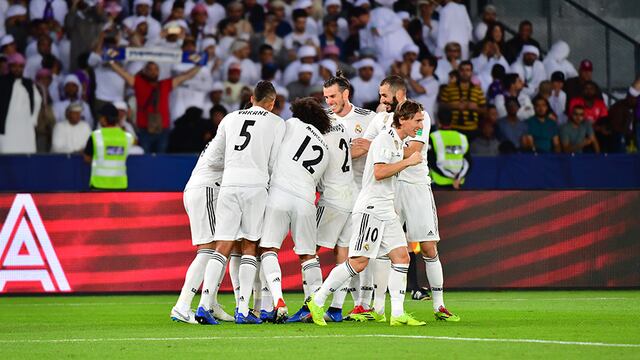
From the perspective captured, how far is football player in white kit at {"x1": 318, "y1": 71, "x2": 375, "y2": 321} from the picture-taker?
13.7 meters

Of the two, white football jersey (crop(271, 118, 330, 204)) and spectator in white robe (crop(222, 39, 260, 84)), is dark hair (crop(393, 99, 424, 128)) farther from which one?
spectator in white robe (crop(222, 39, 260, 84))


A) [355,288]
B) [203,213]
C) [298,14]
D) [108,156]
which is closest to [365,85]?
[298,14]

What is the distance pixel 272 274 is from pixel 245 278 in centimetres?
26

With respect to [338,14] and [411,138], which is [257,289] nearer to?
[411,138]

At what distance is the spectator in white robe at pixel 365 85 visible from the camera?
914 inches

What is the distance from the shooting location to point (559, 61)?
2591cm

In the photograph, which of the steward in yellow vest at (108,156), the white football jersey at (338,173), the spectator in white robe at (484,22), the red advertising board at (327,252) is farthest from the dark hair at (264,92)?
the spectator in white robe at (484,22)

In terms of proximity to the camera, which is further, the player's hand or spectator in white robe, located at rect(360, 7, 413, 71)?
spectator in white robe, located at rect(360, 7, 413, 71)

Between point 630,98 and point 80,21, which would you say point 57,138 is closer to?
point 80,21

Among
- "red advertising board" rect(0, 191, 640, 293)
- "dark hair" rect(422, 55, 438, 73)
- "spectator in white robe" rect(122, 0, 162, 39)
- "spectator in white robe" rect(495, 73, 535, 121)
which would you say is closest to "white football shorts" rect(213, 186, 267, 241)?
"red advertising board" rect(0, 191, 640, 293)

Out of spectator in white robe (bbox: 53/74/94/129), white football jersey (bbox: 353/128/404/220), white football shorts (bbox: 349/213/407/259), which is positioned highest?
spectator in white robe (bbox: 53/74/94/129)

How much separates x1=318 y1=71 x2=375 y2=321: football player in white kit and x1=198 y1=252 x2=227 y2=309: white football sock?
1.10 m

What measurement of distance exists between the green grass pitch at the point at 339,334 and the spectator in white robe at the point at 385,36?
870 centimetres

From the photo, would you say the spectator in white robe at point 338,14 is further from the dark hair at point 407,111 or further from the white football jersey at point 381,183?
the dark hair at point 407,111
